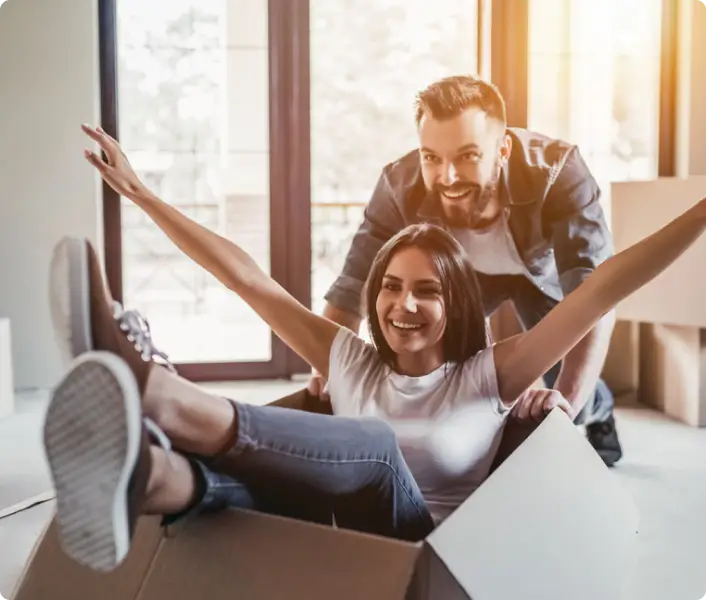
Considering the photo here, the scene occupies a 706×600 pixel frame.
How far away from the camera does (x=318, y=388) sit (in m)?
1.32

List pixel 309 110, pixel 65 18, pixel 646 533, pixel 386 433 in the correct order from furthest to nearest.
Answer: pixel 309 110 → pixel 65 18 → pixel 646 533 → pixel 386 433

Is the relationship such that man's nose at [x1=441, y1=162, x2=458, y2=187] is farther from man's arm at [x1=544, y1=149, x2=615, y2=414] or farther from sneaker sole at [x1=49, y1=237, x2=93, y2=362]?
sneaker sole at [x1=49, y1=237, x2=93, y2=362]

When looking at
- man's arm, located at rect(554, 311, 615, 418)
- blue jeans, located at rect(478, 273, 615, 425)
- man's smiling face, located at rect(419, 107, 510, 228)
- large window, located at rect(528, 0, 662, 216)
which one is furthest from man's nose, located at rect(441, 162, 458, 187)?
large window, located at rect(528, 0, 662, 216)

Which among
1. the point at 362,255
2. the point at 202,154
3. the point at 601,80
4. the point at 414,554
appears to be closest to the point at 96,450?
the point at 414,554

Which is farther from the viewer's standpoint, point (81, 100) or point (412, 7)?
point (412, 7)

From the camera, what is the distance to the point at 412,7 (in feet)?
9.76

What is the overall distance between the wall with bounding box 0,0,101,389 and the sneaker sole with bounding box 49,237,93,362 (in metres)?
1.92

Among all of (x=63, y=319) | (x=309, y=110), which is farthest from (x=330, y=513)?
Result: (x=309, y=110)

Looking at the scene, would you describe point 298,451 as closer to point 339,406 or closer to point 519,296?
point 339,406

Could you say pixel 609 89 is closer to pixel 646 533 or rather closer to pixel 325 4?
pixel 325 4

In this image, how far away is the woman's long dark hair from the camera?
1212 mm

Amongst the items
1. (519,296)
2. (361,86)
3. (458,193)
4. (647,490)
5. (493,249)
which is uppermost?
(361,86)

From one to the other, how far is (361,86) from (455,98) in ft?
5.02

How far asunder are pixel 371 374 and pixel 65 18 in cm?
198
